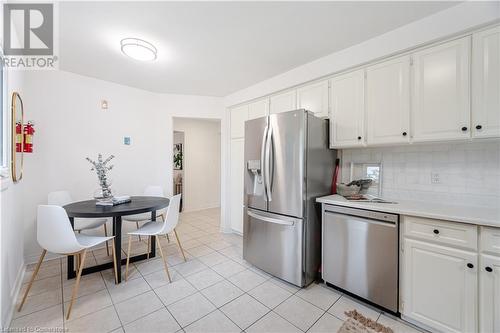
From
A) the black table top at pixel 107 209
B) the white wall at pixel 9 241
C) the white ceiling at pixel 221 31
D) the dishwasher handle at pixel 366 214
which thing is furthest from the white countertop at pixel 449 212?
the white wall at pixel 9 241

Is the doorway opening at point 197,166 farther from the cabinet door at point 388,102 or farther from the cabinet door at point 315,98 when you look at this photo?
the cabinet door at point 388,102

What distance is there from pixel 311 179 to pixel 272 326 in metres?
1.32

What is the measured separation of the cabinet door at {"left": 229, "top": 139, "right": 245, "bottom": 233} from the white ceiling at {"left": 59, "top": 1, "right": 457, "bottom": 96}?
1249 mm

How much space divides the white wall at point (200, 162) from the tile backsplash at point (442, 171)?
4.09 meters

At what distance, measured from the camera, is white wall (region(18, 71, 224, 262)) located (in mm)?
2652

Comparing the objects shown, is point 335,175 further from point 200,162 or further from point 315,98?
point 200,162

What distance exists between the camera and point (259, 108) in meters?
3.24

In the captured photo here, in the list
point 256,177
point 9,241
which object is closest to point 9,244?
point 9,241

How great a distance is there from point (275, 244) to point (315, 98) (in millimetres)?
1789

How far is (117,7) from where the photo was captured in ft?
5.40

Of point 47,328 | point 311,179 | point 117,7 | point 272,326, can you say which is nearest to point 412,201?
point 311,179

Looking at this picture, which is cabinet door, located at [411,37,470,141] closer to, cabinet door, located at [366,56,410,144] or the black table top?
cabinet door, located at [366,56,410,144]

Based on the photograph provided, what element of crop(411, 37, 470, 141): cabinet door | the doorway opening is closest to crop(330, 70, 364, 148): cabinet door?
crop(411, 37, 470, 141): cabinet door

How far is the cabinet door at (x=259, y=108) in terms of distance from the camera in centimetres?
313
